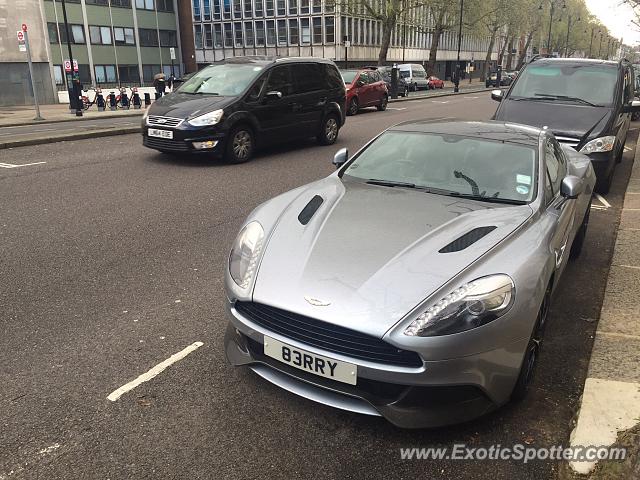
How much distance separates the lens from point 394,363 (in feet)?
8.35

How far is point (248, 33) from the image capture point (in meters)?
67.5

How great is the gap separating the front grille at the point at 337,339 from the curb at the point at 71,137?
36.5 feet

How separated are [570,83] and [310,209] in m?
7.09

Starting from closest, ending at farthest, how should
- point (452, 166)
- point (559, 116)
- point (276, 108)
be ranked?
point (452, 166)
point (559, 116)
point (276, 108)

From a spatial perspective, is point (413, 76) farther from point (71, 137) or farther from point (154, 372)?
point (154, 372)

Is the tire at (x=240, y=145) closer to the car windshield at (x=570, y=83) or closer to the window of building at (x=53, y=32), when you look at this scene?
the car windshield at (x=570, y=83)

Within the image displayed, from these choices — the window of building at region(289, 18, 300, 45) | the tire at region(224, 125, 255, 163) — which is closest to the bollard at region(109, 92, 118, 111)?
the tire at region(224, 125, 255, 163)

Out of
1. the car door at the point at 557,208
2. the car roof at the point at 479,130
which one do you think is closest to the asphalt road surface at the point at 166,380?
the car door at the point at 557,208

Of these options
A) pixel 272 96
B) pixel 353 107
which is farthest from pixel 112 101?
pixel 272 96

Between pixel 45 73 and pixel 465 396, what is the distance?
44.7 m

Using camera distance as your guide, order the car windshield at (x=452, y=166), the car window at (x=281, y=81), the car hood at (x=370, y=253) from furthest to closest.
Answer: the car window at (x=281, y=81) → the car windshield at (x=452, y=166) → the car hood at (x=370, y=253)

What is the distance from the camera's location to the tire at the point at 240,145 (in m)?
10.0

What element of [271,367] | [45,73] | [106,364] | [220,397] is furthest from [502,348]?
[45,73]

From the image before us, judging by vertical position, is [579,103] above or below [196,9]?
below
